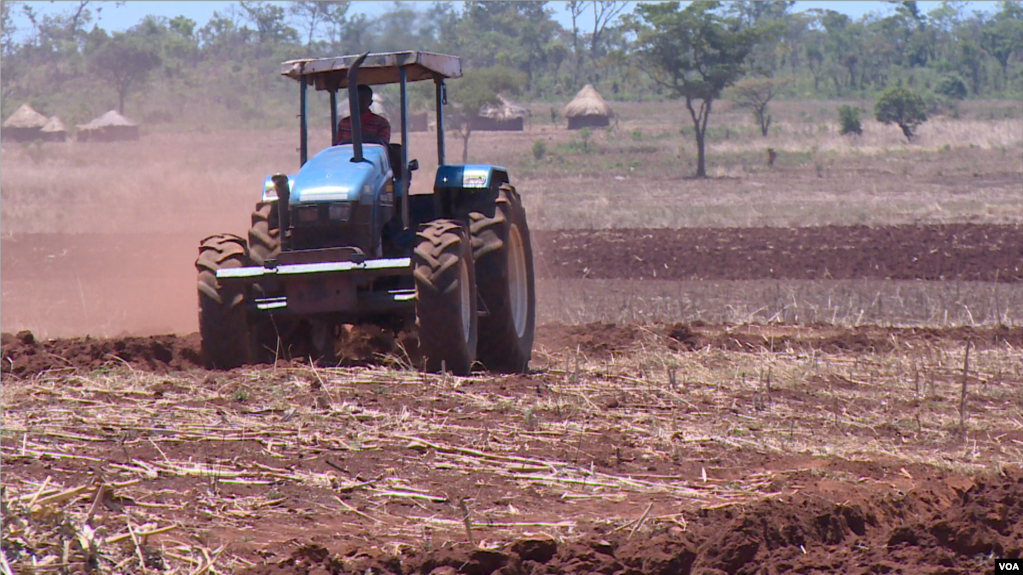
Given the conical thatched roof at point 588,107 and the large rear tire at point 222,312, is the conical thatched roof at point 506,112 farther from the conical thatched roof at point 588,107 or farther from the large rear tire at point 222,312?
the large rear tire at point 222,312

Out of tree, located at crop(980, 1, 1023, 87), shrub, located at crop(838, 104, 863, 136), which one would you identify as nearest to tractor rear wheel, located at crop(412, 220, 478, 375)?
shrub, located at crop(838, 104, 863, 136)

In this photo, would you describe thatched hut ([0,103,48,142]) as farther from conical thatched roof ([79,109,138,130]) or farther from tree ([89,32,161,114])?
tree ([89,32,161,114])

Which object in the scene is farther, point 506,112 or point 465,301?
point 506,112

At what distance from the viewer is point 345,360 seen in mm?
9000

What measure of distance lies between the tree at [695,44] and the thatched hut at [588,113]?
12.5m

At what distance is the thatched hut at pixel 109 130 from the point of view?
49406 millimetres

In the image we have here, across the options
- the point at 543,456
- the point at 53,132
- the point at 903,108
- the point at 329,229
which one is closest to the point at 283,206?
the point at 329,229

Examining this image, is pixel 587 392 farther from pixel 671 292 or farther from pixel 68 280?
pixel 68 280

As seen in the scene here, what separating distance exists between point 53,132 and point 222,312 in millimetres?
46226

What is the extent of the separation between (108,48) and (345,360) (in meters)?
59.8

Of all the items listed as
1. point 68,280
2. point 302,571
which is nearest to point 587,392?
point 302,571

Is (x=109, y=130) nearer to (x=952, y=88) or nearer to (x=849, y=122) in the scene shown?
(x=849, y=122)

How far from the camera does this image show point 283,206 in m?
8.03

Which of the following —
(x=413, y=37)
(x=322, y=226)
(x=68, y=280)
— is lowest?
(x=68, y=280)
